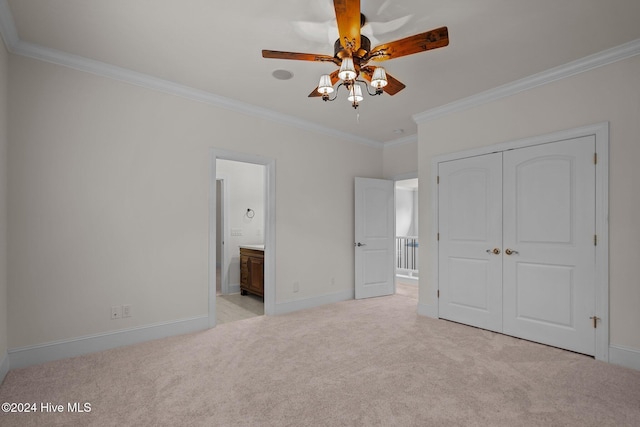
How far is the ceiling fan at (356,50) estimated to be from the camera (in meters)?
1.98

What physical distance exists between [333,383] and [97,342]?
224 centimetres

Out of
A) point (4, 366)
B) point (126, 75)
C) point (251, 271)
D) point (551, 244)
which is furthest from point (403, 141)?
point (4, 366)

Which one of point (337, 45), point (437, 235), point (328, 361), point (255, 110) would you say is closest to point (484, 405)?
point (328, 361)

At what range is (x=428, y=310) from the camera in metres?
4.32

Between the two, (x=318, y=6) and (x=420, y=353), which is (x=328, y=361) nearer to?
(x=420, y=353)

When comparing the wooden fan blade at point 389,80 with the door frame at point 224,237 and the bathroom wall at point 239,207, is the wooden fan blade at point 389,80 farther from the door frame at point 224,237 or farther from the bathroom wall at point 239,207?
the door frame at point 224,237

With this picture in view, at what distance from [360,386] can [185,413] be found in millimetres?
1206

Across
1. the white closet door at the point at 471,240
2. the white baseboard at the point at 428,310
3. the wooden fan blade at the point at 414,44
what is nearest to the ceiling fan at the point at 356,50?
the wooden fan blade at the point at 414,44

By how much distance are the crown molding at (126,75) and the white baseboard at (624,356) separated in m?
4.10

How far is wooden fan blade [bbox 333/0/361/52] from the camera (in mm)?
1878

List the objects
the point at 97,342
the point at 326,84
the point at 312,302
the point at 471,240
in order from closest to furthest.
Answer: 1. the point at 326,84
2. the point at 97,342
3. the point at 471,240
4. the point at 312,302

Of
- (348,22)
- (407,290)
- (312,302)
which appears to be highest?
(348,22)

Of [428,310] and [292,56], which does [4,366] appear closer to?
[292,56]

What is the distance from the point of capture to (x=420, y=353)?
10.2 feet
